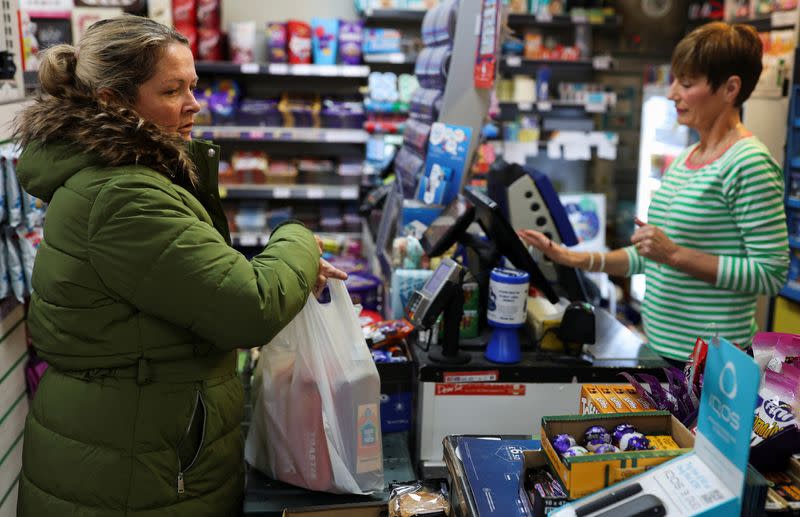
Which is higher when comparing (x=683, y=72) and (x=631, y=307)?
(x=683, y=72)

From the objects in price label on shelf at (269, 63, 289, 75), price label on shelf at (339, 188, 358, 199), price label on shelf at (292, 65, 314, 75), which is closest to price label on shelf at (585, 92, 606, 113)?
price label on shelf at (339, 188, 358, 199)

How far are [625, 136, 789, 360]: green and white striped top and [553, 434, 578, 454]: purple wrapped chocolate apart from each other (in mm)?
1177

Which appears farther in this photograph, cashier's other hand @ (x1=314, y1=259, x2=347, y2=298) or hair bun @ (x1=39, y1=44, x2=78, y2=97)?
cashier's other hand @ (x1=314, y1=259, x2=347, y2=298)

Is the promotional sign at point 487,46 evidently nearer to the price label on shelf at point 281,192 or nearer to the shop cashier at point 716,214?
the shop cashier at point 716,214

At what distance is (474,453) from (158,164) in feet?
2.80

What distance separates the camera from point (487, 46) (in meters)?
2.89

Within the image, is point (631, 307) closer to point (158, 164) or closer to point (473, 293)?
point (473, 293)

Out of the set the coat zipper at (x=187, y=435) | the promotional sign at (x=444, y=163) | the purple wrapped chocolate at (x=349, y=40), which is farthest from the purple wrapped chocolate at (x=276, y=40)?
the coat zipper at (x=187, y=435)

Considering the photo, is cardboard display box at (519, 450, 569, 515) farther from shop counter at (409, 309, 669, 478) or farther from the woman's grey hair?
the woman's grey hair

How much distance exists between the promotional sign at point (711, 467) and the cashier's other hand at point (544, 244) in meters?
1.37

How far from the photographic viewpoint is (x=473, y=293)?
2.29 meters

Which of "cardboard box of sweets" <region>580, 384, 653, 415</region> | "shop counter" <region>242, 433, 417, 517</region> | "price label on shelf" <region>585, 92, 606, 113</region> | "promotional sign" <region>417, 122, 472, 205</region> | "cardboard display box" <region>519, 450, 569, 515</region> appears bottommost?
"shop counter" <region>242, 433, 417, 517</region>

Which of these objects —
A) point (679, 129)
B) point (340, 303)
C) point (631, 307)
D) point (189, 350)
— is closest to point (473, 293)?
point (340, 303)

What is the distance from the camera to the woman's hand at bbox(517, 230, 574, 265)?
2412mm
